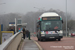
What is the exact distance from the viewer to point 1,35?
14.9m

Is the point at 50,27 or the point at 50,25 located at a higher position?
the point at 50,25

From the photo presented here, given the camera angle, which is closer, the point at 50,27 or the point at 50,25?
the point at 50,27

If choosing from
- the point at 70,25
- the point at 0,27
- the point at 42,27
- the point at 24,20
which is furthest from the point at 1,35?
the point at 24,20

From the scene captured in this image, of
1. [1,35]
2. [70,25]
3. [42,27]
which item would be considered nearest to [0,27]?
[1,35]

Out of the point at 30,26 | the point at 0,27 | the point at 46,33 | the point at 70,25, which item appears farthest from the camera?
the point at 30,26

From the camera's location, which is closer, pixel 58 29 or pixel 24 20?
pixel 58 29

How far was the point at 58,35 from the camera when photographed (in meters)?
21.5

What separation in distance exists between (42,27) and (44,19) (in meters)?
0.93

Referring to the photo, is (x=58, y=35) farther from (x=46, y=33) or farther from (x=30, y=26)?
(x=30, y=26)

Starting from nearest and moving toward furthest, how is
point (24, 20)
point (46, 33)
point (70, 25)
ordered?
point (46, 33)
point (70, 25)
point (24, 20)

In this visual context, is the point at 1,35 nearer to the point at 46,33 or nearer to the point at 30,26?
the point at 46,33

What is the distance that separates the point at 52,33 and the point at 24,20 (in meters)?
104

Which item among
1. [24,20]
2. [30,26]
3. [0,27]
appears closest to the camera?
[0,27]

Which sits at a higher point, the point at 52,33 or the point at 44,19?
the point at 44,19
